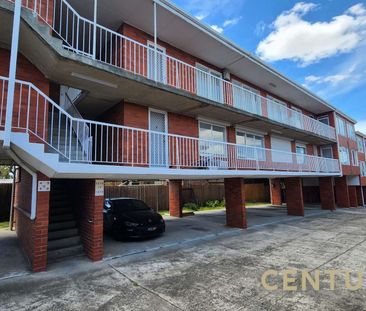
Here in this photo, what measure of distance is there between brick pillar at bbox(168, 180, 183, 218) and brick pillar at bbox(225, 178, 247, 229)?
417 cm

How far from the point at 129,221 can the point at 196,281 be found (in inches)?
165

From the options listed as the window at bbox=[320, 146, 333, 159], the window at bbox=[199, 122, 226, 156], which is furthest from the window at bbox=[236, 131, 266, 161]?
the window at bbox=[320, 146, 333, 159]

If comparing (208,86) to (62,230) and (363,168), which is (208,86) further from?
(363,168)

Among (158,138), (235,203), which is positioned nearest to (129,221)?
(158,138)

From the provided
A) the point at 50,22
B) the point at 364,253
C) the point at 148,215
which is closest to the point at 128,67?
the point at 50,22

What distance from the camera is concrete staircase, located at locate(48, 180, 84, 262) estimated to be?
6988mm

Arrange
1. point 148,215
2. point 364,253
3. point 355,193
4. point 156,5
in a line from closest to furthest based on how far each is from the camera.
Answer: point 364,253 → point 156,5 → point 148,215 → point 355,193

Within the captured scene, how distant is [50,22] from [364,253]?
34.3 ft

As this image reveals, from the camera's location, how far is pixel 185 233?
9.94m

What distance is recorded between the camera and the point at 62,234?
24.8 ft

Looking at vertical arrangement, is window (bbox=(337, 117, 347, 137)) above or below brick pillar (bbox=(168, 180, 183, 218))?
Result: above

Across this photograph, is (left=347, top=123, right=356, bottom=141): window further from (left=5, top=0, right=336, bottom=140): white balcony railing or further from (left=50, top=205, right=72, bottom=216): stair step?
(left=50, top=205, right=72, bottom=216): stair step

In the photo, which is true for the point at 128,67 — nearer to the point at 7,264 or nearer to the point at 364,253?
the point at 7,264

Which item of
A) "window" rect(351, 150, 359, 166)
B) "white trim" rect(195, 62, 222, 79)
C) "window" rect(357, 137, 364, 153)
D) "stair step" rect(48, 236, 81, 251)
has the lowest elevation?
"stair step" rect(48, 236, 81, 251)
